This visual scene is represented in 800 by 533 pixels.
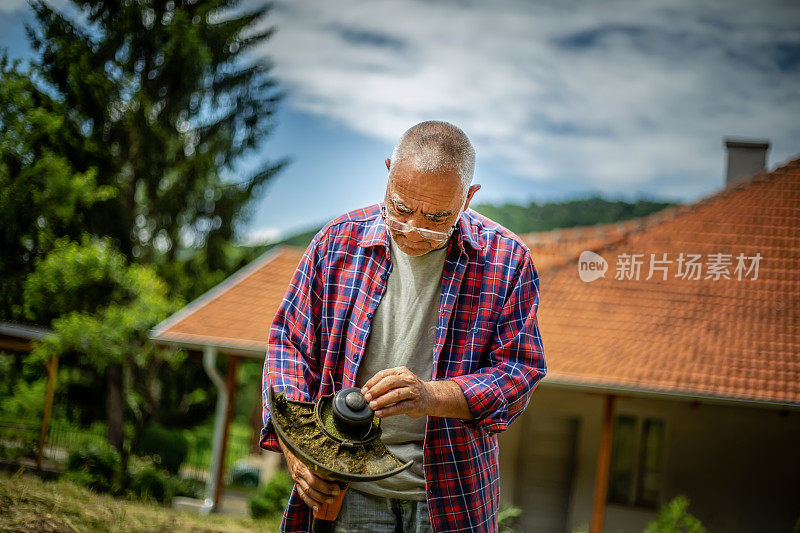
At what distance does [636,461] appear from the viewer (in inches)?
332

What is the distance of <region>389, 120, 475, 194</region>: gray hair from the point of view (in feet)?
4.87

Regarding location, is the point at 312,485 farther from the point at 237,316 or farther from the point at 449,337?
the point at 237,316

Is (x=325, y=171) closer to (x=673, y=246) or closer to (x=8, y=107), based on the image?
(x=8, y=107)

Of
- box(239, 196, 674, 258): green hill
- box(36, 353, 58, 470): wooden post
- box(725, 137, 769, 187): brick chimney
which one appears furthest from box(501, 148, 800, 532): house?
box(36, 353, 58, 470): wooden post

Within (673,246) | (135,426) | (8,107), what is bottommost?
(135,426)

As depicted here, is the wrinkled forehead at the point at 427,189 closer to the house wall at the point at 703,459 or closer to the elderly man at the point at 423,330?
the elderly man at the point at 423,330

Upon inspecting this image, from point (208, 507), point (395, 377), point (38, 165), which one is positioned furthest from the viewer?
point (208, 507)

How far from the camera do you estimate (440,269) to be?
1.61 m

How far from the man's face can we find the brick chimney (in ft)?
21.0

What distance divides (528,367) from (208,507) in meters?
8.27

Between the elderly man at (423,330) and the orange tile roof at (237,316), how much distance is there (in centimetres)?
648

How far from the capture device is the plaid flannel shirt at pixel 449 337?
1.51 meters

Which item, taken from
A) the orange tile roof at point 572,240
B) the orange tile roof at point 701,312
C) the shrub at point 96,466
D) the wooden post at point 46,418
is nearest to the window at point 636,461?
the orange tile roof at point 701,312

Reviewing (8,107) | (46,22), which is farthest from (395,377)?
(46,22)
